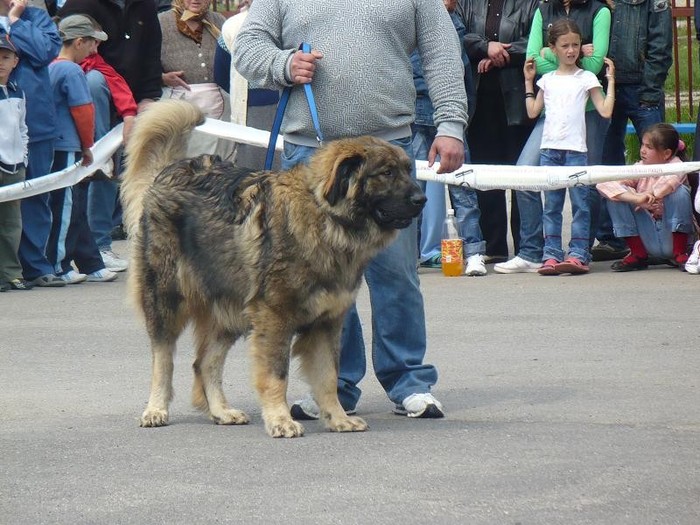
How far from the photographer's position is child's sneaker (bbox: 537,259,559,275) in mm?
10875

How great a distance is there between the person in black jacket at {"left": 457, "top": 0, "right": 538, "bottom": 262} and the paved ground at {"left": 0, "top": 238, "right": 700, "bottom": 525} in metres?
2.37

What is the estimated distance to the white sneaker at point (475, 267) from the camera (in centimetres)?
1108

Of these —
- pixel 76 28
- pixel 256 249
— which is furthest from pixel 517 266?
pixel 256 249

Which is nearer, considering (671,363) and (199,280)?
(199,280)

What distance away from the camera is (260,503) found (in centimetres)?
492

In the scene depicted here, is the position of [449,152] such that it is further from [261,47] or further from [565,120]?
[565,120]

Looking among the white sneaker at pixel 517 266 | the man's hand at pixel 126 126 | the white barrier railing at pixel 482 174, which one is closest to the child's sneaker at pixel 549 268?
the white sneaker at pixel 517 266

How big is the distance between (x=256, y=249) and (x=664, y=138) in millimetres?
5508

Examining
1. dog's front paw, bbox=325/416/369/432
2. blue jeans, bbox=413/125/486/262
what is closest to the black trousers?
blue jeans, bbox=413/125/486/262

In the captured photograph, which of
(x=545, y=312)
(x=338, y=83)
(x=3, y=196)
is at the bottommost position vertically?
(x=545, y=312)

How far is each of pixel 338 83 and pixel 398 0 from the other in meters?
0.46

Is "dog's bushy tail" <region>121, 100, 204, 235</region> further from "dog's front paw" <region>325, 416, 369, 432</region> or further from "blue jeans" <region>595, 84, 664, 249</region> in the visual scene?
"blue jeans" <region>595, 84, 664, 249</region>

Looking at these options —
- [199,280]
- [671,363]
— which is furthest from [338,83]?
[671,363]

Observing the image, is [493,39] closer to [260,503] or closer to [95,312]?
[95,312]
